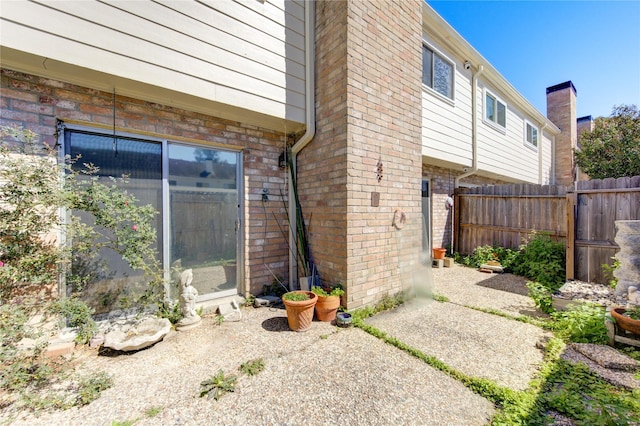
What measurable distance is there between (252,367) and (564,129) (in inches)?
629

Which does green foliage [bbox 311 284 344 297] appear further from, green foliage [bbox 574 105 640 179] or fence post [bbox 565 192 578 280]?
green foliage [bbox 574 105 640 179]

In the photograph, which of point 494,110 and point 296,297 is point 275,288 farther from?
point 494,110

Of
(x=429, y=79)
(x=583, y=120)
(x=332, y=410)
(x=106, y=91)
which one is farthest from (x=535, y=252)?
(x=583, y=120)

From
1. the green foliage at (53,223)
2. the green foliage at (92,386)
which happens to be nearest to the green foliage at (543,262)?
the green foliage at (92,386)

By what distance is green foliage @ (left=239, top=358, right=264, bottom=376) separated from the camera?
2.22 meters

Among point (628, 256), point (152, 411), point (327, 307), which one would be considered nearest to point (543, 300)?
point (628, 256)

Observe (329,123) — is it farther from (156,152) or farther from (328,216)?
(156,152)

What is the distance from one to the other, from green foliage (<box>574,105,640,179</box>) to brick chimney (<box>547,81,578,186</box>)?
80.4 inches

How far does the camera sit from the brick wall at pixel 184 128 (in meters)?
2.46

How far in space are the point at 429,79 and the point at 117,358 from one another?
7.11 meters

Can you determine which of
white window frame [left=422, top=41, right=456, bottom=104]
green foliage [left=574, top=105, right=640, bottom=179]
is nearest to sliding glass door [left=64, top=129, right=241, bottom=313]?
white window frame [left=422, top=41, right=456, bottom=104]

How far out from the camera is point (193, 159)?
346 centimetres

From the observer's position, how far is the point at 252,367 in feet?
7.47

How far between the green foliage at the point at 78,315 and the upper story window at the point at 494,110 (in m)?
9.38
